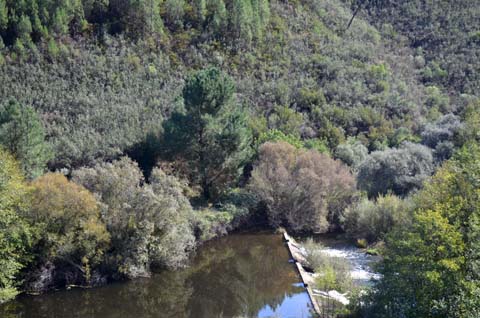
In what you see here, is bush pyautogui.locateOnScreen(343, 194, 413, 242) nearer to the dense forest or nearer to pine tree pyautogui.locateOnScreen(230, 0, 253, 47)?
the dense forest

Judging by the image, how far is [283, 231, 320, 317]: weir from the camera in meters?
27.5

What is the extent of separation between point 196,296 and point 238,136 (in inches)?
636

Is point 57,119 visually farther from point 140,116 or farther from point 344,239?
point 344,239

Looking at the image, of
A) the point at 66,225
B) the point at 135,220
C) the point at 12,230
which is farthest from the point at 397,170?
the point at 12,230

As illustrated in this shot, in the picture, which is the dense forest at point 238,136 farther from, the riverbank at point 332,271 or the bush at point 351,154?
the riverbank at point 332,271

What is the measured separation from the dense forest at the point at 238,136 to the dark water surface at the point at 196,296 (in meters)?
1.10

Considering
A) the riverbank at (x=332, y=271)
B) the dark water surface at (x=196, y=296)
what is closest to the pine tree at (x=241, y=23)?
the riverbank at (x=332, y=271)

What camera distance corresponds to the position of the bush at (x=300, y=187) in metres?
41.4

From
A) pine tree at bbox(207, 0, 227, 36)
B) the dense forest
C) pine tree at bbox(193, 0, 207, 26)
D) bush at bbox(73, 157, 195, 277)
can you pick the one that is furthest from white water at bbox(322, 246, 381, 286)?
pine tree at bbox(193, 0, 207, 26)

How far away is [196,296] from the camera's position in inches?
1187

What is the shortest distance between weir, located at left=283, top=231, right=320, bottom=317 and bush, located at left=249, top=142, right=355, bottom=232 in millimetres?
2211

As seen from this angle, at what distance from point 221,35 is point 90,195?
41.0 metres

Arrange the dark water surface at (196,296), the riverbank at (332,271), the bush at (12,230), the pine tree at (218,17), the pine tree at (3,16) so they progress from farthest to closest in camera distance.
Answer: the pine tree at (218,17), the pine tree at (3,16), the dark water surface at (196,296), the riverbank at (332,271), the bush at (12,230)

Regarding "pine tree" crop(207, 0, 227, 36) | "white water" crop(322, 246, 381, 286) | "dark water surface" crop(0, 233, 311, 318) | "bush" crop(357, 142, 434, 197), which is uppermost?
"pine tree" crop(207, 0, 227, 36)
